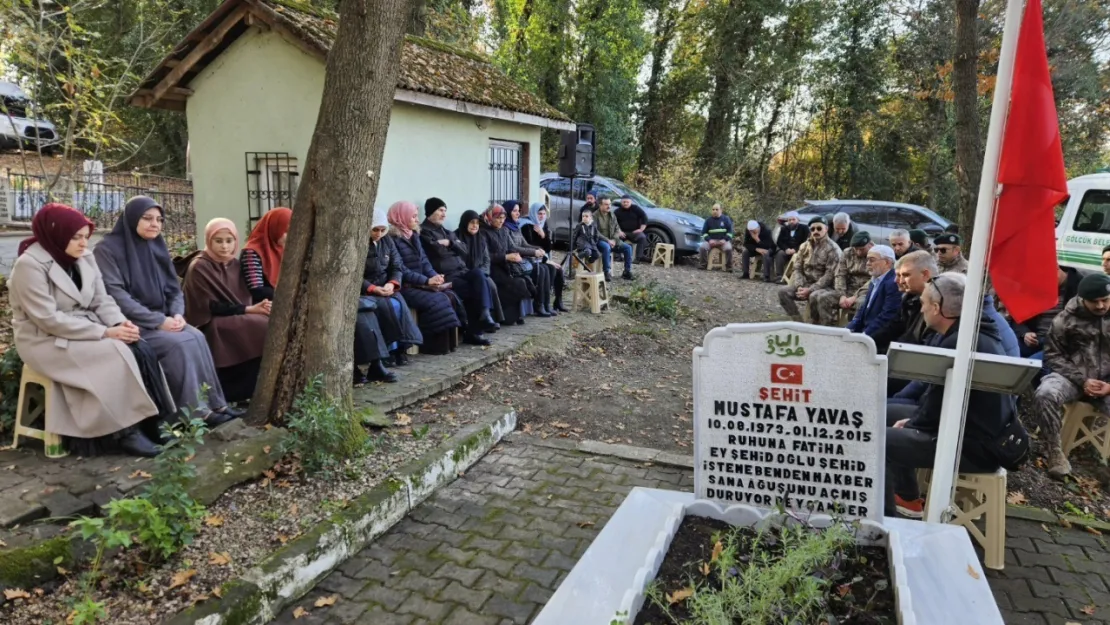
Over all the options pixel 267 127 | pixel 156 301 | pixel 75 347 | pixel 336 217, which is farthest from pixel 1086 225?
pixel 75 347

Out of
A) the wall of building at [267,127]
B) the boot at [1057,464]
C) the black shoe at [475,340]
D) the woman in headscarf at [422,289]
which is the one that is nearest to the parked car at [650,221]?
the wall of building at [267,127]

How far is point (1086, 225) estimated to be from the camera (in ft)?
32.4

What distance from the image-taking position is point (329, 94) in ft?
14.1

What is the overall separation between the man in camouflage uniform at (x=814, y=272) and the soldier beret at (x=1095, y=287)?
3457mm

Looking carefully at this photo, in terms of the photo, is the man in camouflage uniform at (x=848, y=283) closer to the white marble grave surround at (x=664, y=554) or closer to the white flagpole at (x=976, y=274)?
the white flagpole at (x=976, y=274)

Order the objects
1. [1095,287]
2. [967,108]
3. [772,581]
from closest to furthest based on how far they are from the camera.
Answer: [772,581], [1095,287], [967,108]

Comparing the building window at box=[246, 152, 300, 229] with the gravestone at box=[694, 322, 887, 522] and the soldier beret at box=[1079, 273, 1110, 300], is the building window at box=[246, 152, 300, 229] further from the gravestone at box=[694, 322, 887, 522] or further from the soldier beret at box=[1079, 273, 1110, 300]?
the soldier beret at box=[1079, 273, 1110, 300]

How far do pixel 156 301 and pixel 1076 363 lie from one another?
6670mm

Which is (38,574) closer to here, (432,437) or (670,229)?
(432,437)

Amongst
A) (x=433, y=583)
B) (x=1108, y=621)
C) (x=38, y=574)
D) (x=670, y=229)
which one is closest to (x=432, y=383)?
(x=433, y=583)

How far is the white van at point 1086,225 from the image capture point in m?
9.66

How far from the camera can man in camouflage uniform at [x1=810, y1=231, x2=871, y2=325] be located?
27.2 ft

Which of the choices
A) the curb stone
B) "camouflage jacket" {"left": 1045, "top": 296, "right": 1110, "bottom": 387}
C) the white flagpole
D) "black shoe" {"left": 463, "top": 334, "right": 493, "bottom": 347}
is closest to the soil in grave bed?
the white flagpole

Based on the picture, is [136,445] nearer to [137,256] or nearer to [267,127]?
[137,256]
